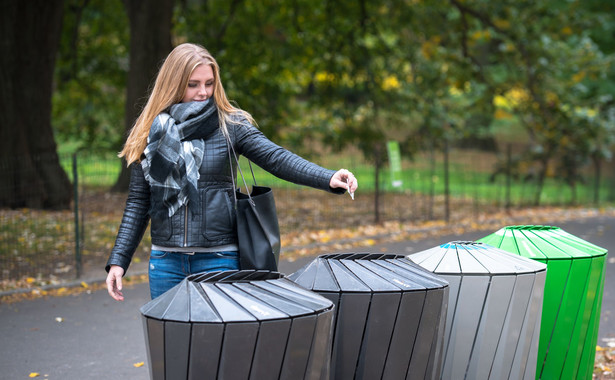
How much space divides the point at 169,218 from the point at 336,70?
569 inches

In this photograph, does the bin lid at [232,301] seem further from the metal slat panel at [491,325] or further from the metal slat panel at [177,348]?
the metal slat panel at [491,325]

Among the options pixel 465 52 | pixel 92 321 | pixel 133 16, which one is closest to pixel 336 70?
pixel 465 52

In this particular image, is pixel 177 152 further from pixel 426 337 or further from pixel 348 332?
pixel 426 337

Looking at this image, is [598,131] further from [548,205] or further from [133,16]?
[133,16]

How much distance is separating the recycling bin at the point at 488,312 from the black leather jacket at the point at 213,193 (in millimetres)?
839

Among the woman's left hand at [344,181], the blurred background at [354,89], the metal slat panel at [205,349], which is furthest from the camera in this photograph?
the blurred background at [354,89]

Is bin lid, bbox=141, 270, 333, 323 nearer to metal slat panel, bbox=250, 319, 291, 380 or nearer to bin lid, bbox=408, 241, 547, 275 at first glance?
metal slat panel, bbox=250, 319, 291, 380

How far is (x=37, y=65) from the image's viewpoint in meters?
13.8

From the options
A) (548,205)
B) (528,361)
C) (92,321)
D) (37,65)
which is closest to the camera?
(528,361)

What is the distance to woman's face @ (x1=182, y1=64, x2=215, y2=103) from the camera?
126 inches

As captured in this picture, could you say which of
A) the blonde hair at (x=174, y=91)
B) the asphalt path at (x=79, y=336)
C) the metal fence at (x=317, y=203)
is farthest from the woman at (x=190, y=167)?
the metal fence at (x=317, y=203)

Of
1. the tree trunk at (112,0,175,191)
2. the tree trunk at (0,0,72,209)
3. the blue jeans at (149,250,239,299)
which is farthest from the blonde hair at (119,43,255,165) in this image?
the tree trunk at (112,0,175,191)

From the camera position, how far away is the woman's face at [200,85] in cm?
320

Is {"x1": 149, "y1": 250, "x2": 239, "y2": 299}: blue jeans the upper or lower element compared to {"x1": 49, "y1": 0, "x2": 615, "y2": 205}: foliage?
lower
